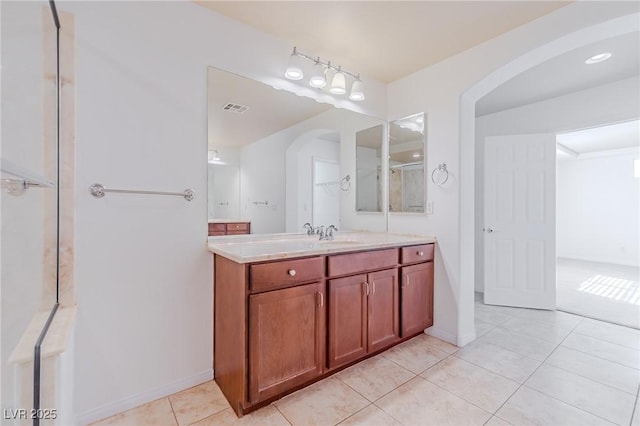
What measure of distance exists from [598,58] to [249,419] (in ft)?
12.4

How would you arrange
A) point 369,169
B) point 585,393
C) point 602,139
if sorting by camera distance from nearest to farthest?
point 585,393 < point 369,169 < point 602,139

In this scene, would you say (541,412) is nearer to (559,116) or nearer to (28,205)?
(28,205)

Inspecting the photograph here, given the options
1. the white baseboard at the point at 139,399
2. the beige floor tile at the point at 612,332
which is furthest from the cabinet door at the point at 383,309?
the beige floor tile at the point at 612,332

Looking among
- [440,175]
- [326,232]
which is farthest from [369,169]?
[326,232]

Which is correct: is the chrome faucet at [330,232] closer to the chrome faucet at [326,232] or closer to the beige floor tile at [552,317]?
the chrome faucet at [326,232]

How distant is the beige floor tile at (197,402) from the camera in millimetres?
1480

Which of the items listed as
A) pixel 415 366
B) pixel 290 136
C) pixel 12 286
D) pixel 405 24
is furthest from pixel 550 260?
pixel 12 286

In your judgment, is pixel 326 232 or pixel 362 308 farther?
pixel 326 232

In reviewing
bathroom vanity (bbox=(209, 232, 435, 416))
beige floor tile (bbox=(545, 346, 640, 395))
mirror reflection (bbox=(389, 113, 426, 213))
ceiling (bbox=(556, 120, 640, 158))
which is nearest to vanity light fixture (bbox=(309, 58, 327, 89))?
mirror reflection (bbox=(389, 113, 426, 213))

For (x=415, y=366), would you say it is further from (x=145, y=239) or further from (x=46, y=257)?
(x=46, y=257)

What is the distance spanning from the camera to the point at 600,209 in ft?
19.9

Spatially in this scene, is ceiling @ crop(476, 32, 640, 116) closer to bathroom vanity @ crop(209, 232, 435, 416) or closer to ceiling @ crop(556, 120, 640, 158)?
ceiling @ crop(556, 120, 640, 158)

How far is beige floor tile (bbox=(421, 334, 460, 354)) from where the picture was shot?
87.6 inches

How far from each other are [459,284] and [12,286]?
264cm
